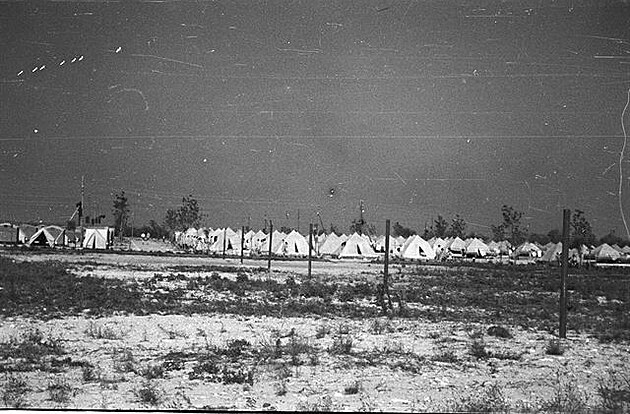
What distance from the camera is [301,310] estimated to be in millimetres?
17234

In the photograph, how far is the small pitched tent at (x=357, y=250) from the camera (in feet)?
234

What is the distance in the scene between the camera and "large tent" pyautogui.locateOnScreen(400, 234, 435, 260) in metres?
72.6

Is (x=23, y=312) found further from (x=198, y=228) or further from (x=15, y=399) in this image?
(x=198, y=228)

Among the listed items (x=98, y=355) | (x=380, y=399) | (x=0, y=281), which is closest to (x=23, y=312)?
(x=98, y=355)

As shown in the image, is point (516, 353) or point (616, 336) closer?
point (516, 353)

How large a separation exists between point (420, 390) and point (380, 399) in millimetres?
757

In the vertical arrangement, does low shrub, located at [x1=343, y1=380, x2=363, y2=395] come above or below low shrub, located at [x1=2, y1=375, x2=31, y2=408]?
above

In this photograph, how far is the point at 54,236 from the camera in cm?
7456

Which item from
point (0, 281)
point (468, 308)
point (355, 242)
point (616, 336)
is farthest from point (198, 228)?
point (616, 336)

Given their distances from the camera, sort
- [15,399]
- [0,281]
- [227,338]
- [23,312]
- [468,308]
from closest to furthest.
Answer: [15,399] → [227,338] → [23,312] → [468,308] → [0,281]

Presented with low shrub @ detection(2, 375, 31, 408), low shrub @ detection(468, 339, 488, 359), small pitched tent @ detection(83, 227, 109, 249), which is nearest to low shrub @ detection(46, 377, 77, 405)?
low shrub @ detection(2, 375, 31, 408)


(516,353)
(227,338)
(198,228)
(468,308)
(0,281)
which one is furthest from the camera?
(198,228)

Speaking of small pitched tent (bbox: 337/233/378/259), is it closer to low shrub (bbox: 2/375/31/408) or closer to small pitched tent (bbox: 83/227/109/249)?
small pitched tent (bbox: 83/227/109/249)

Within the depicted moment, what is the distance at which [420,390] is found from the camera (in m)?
8.38
